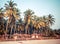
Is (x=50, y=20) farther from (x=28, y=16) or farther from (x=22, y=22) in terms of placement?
(x=22, y=22)

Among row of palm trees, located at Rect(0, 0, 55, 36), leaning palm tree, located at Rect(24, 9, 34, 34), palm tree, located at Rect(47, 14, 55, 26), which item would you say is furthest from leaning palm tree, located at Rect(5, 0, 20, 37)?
palm tree, located at Rect(47, 14, 55, 26)

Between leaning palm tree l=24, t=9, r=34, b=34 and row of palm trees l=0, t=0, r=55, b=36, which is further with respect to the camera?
leaning palm tree l=24, t=9, r=34, b=34

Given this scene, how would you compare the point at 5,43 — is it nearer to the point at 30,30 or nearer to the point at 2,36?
the point at 2,36

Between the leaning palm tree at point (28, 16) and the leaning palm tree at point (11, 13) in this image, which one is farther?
the leaning palm tree at point (28, 16)

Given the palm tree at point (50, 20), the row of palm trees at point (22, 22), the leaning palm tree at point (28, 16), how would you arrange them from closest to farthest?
the row of palm trees at point (22, 22) < the leaning palm tree at point (28, 16) < the palm tree at point (50, 20)

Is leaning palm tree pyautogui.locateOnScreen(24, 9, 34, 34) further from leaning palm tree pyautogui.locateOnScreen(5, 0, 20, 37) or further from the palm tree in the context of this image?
the palm tree

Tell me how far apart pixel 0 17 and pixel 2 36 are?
0.61 meters

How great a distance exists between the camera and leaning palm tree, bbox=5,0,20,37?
177 inches

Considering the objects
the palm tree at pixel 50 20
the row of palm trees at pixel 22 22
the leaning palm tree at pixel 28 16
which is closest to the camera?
the row of palm trees at pixel 22 22

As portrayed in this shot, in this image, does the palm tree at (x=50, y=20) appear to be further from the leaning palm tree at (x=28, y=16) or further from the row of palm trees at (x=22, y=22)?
the leaning palm tree at (x=28, y=16)

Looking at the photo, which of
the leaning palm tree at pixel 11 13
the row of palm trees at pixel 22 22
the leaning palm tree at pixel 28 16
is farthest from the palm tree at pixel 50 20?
the leaning palm tree at pixel 11 13

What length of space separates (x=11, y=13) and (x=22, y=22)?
46cm

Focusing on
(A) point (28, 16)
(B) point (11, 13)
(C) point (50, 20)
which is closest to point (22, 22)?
(A) point (28, 16)

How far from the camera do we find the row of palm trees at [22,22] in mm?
4461
